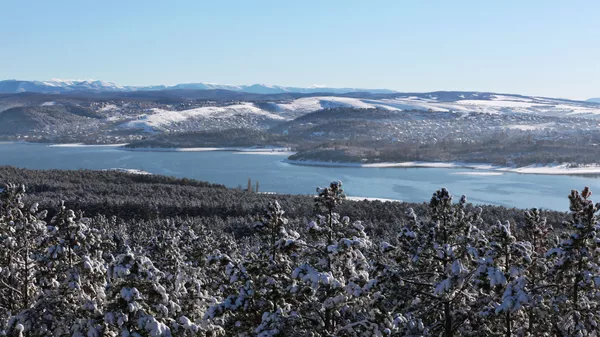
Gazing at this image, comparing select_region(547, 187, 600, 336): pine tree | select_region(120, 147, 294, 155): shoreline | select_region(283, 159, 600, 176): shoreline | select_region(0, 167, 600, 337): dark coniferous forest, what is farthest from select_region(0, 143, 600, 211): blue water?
select_region(547, 187, 600, 336): pine tree

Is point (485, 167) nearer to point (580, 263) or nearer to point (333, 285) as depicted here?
point (580, 263)

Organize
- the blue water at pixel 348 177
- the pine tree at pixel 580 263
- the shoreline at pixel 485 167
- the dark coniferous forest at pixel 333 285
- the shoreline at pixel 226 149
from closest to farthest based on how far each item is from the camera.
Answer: the dark coniferous forest at pixel 333 285
the pine tree at pixel 580 263
the blue water at pixel 348 177
the shoreline at pixel 485 167
the shoreline at pixel 226 149

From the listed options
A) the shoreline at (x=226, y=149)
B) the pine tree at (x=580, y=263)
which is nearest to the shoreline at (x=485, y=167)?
the shoreline at (x=226, y=149)

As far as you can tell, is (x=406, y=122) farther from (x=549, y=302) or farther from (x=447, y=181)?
(x=549, y=302)

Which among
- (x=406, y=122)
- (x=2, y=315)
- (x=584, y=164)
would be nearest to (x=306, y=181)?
(x=584, y=164)

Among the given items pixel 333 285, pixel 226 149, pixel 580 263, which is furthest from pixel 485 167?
pixel 333 285

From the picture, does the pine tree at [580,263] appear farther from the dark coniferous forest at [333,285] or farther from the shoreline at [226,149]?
the shoreline at [226,149]

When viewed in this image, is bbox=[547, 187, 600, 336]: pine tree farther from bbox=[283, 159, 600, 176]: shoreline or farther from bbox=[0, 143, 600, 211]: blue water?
bbox=[283, 159, 600, 176]: shoreline

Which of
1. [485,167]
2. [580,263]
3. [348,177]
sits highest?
[580,263]

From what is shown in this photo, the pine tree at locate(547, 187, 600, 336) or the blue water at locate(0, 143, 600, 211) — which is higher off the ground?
the pine tree at locate(547, 187, 600, 336)

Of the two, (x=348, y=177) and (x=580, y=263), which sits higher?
(x=580, y=263)
